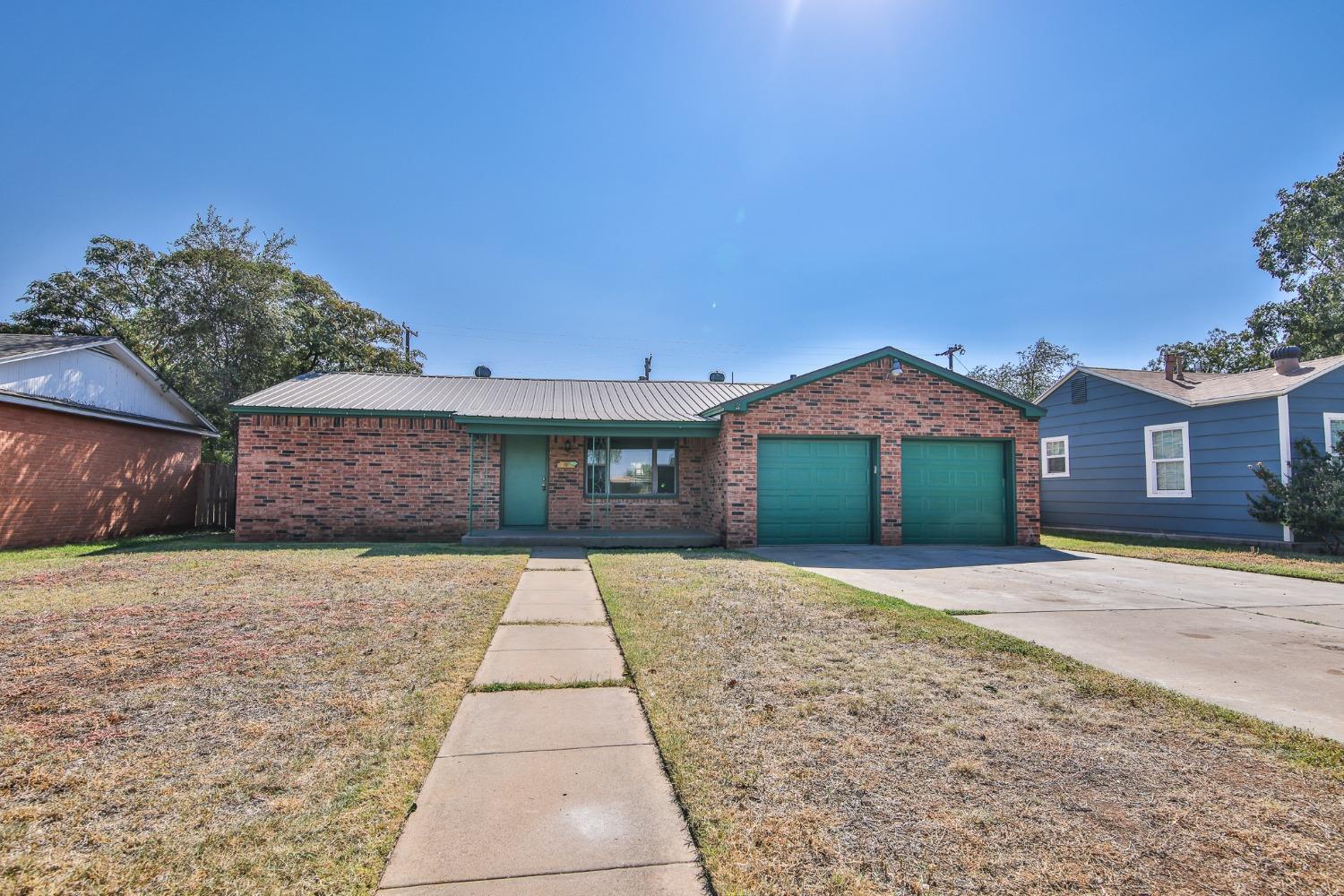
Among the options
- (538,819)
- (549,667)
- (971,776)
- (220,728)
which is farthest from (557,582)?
(971,776)

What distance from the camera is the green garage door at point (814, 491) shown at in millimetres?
11734

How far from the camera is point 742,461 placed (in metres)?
11.4

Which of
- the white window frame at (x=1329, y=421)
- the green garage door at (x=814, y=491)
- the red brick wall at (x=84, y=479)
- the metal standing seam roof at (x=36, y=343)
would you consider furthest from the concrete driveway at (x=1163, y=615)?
the metal standing seam roof at (x=36, y=343)

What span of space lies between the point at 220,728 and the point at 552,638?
2.28 meters

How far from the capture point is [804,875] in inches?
73.6

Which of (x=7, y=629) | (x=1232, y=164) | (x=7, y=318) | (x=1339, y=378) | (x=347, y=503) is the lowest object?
(x=7, y=629)

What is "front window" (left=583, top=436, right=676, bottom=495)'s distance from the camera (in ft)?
43.2

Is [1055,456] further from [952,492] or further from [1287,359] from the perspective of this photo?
[952,492]

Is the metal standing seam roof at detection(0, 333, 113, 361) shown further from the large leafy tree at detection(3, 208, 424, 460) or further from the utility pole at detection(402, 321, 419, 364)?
the utility pole at detection(402, 321, 419, 364)

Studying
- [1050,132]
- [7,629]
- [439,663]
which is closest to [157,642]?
[7,629]

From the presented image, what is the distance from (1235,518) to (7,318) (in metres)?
39.4

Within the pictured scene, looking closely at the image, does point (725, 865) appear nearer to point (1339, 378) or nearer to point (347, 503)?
point (347, 503)

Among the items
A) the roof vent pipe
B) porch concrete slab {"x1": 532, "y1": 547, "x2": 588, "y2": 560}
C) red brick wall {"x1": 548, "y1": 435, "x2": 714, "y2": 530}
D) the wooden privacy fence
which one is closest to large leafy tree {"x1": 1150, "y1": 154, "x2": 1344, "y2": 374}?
the roof vent pipe

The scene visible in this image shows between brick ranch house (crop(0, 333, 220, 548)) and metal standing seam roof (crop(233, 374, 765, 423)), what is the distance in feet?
11.2
